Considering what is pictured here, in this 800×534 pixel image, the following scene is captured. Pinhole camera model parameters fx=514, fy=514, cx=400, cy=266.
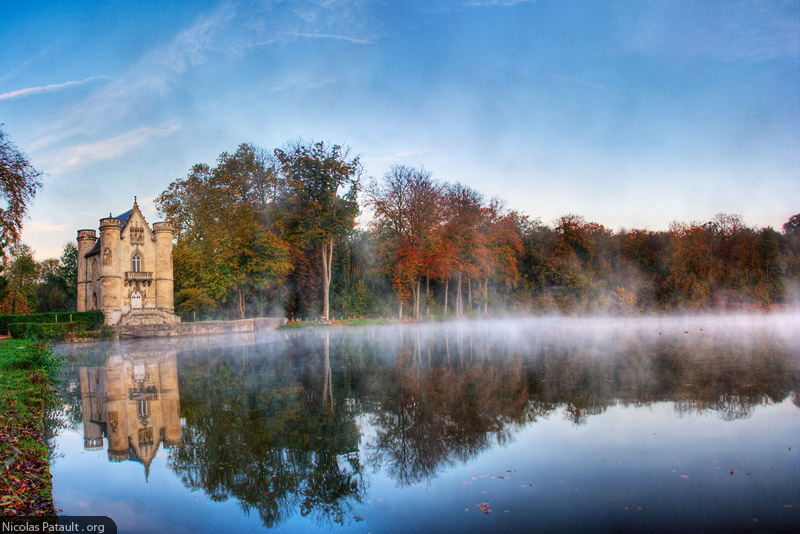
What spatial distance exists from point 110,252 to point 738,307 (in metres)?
59.8

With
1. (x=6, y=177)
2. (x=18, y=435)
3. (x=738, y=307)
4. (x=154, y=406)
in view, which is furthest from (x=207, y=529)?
(x=738, y=307)

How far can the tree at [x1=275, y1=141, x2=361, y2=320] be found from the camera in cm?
4109

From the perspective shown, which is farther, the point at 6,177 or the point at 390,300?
the point at 390,300

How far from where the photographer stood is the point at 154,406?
34.6 ft

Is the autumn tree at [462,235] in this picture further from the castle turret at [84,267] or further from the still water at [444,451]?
the castle turret at [84,267]

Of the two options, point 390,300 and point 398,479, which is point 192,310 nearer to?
point 390,300

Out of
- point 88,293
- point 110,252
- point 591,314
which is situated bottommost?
point 591,314

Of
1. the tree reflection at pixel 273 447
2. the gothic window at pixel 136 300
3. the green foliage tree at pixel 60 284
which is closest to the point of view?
the tree reflection at pixel 273 447

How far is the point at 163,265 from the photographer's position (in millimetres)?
44938

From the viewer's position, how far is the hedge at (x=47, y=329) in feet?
96.7

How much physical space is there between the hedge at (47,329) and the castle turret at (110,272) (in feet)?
32.1

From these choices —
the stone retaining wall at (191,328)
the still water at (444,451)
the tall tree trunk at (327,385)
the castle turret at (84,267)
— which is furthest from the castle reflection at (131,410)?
the castle turret at (84,267)

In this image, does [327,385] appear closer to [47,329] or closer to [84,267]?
[47,329]

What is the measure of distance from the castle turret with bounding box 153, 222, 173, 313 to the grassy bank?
1252 inches
